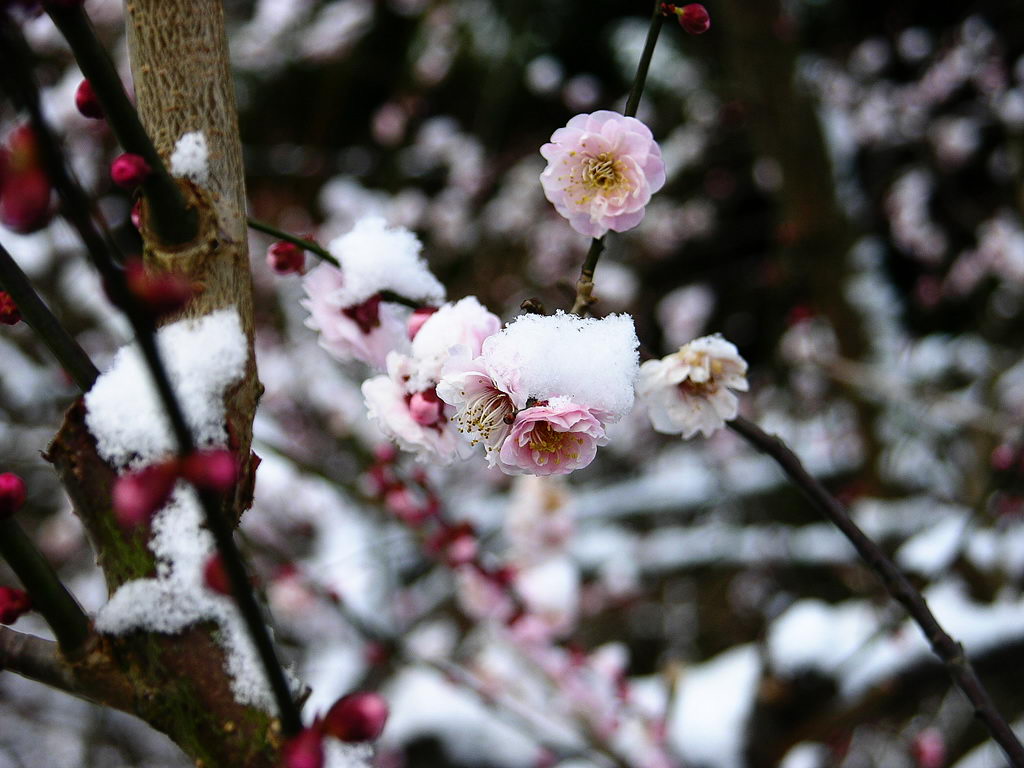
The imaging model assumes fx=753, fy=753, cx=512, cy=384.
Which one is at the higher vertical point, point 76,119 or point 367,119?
point 367,119

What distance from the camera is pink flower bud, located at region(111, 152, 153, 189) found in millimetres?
673

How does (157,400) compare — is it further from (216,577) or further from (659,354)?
(659,354)

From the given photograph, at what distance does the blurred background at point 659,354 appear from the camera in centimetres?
253

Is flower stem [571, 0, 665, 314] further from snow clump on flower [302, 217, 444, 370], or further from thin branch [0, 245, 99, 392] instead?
thin branch [0, 245, 99, 392]

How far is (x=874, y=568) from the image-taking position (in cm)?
93

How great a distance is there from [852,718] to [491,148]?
429 centimetres

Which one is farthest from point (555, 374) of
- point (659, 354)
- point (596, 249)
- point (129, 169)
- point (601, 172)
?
point (659, 354)

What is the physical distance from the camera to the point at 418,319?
34.8 inches

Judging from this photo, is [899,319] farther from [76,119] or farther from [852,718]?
[76,119]

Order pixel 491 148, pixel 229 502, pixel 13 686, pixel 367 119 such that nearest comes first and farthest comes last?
pixel 229 502 → pixel 13 686 → pixel 491 148 → pixel 367 119

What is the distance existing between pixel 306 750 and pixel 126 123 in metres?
0.55

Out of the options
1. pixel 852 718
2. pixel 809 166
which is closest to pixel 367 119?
pixel 809 166

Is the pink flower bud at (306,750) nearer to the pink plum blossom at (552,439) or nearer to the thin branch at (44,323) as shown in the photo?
the pink plum blossom at (552,439)

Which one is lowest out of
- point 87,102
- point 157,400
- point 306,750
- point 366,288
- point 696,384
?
point 306,750
